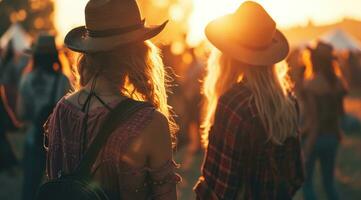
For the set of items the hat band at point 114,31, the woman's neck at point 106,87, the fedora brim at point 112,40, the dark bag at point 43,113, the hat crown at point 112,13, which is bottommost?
the dark bag at point 43,113

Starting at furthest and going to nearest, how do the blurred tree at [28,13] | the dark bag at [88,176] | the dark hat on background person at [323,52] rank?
the blurred tree at [28,13] → the dark hat on background person at [323,52] → the dark bag at [88,176]

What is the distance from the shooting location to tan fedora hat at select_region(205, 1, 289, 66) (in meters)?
3.59

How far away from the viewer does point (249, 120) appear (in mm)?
3352

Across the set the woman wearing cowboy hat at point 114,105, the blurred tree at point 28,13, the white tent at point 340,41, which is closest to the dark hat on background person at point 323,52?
→ the woman wearing cowboy hat at point 114,105

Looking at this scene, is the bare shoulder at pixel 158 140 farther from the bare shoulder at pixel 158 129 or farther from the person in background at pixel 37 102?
the person in background at pixel 37 102

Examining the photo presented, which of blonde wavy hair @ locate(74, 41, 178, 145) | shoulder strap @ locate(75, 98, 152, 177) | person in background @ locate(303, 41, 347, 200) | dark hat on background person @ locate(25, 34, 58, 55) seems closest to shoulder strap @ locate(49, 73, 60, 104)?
dark hat on background person @ locate(25, 34, 58, 55)

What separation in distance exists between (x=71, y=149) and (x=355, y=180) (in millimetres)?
7538

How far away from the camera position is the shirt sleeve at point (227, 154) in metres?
3.32

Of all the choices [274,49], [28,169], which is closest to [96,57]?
[274,49]

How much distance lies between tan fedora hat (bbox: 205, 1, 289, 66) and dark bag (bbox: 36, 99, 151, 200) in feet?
4.09

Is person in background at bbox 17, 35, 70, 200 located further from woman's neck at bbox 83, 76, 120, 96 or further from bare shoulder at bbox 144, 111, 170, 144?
bare shoulder at bbox 144, 111, 170, 144

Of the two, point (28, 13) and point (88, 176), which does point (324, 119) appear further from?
point (28, 13)

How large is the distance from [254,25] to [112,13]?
1246 mm

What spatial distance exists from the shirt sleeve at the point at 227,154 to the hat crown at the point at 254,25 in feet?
1.66
